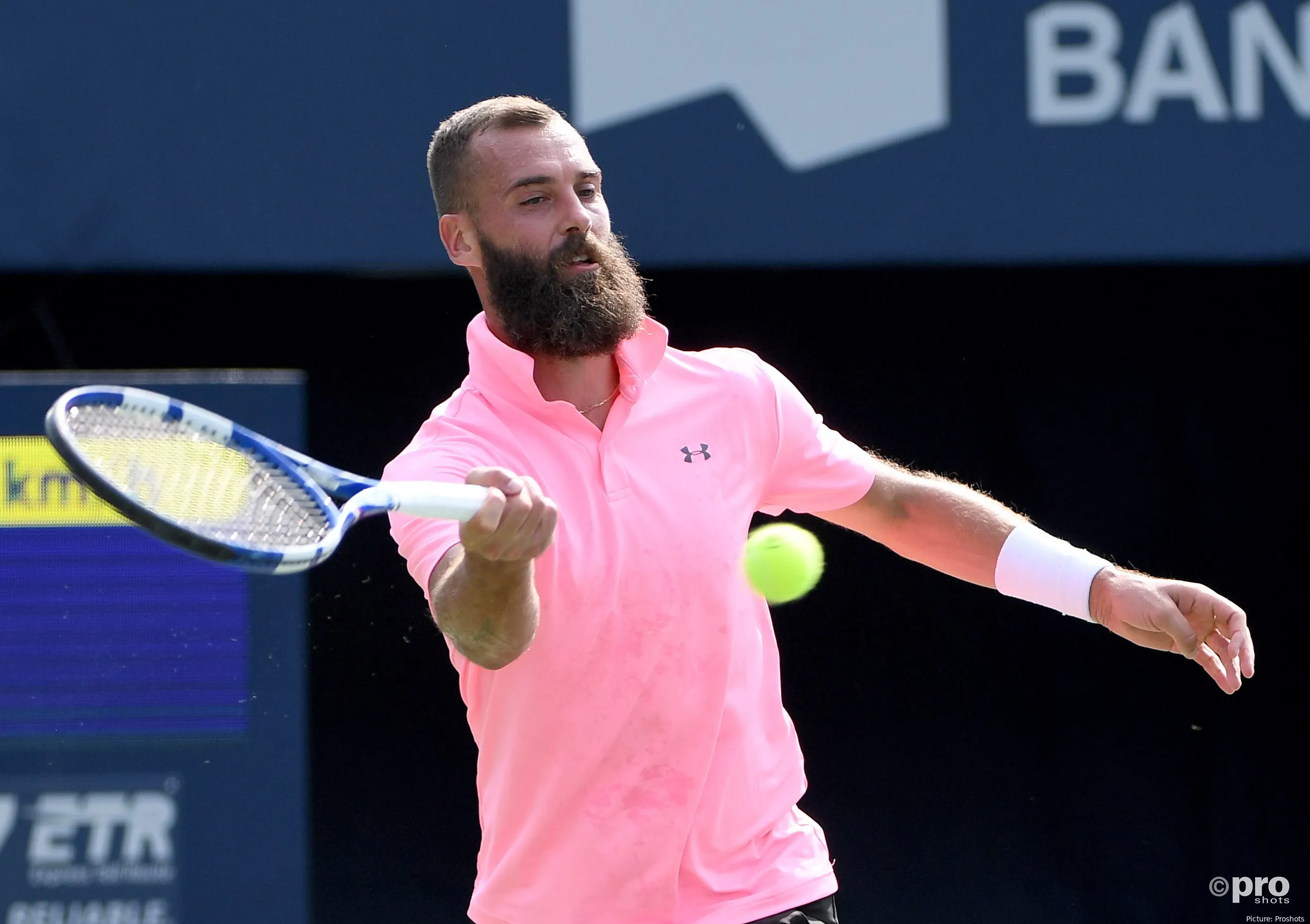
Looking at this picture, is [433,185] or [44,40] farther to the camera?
[44,40]

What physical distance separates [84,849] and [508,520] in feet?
7.62

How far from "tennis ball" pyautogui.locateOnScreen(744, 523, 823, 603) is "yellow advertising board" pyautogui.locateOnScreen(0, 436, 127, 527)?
4.96 ft

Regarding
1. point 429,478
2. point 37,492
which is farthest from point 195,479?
point 37,492

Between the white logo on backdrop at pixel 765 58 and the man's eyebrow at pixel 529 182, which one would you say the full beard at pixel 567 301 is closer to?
the man's eyebrow at pixel 529 182

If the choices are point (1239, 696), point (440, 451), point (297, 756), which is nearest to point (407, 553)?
point (440, 451)

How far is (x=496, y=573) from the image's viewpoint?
7.19 feet

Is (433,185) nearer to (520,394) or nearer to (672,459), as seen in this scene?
(520,394)

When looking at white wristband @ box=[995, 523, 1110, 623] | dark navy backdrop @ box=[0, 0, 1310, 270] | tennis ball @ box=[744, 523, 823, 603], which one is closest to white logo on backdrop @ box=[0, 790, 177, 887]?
dark navy backdrop @ box=[0, 0, 1310, 270]

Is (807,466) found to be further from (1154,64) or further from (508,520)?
(1154,64)

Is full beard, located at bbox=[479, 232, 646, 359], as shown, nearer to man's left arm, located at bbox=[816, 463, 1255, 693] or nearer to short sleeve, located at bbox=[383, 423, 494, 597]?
short sleeve, located at bbox=[383, 423, 494, 597]

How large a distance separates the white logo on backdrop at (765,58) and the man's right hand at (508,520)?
223cm

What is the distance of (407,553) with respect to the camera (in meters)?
2.49

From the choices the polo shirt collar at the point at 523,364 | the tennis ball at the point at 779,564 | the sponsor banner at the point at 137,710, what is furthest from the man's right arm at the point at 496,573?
the sponsor banner at the point at 137,710

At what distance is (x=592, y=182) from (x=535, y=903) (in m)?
1.12
